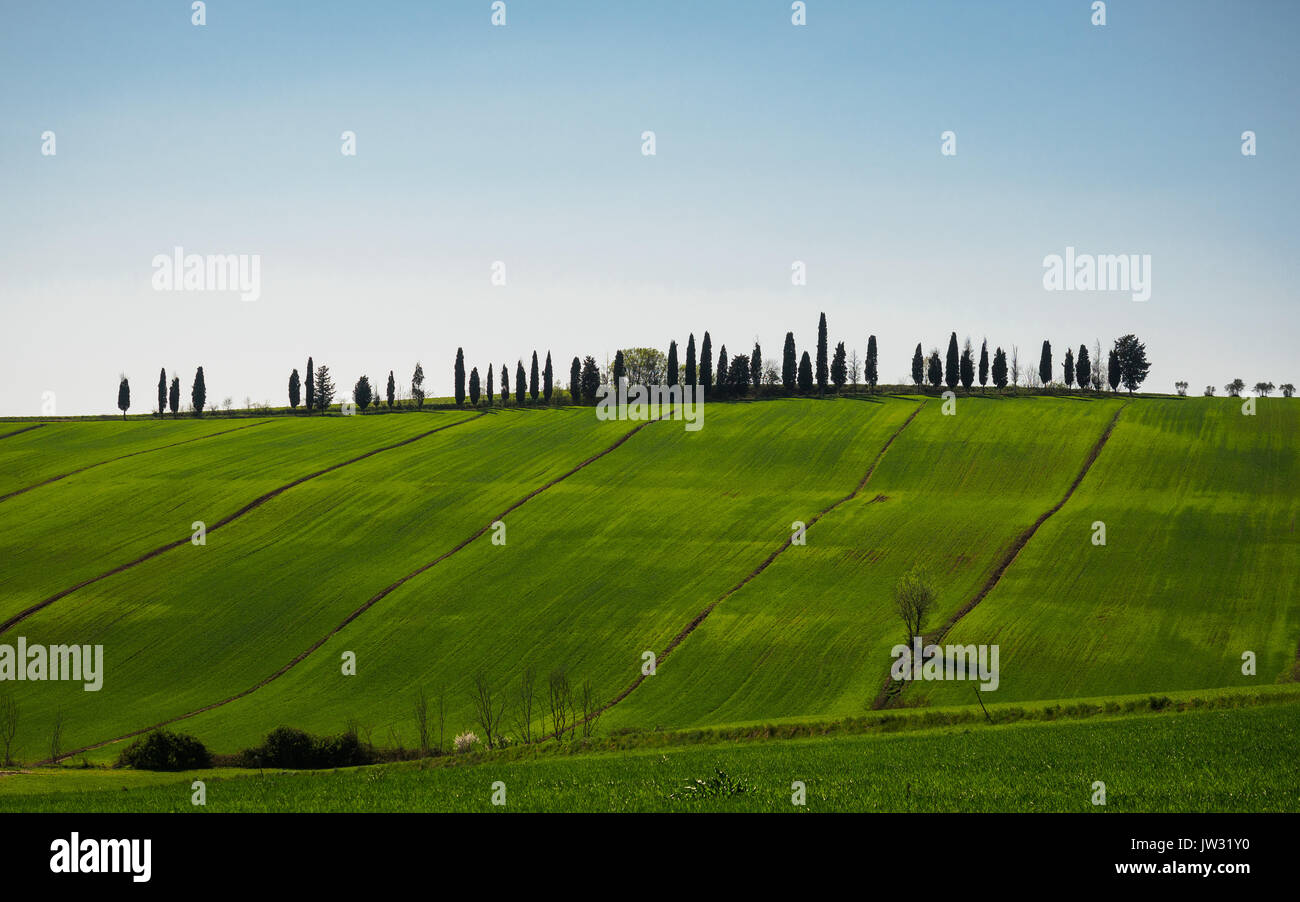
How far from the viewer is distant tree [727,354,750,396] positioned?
6895 inches

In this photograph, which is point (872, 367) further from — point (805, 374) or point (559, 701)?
point (559, 701)

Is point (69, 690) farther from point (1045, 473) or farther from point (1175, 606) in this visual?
point (1045, 473)

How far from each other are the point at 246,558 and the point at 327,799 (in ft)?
257

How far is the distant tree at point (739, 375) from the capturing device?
175 meters

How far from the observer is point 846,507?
350 feet

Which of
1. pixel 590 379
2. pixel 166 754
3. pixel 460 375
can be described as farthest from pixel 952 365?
pixel 166 754

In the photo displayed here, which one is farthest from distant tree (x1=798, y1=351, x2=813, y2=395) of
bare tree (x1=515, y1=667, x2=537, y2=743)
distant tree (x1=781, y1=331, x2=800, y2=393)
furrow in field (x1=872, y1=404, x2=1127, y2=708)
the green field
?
bare tree (x1=515, y1=667, x2=537, y2=743)

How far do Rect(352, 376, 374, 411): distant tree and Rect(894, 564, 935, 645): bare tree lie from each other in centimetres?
14394

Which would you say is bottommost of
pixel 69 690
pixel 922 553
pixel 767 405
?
pixel 69 690

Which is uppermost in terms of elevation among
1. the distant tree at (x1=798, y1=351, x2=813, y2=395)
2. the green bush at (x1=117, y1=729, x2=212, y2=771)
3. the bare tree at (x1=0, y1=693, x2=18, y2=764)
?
the distant tree at (x1=798, y1=351, x2=813, y2=395)

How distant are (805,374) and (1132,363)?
201ft

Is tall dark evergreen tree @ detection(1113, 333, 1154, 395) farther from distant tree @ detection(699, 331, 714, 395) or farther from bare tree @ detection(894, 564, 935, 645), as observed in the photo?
bare tree @ detection(894, 564, 935, 645)

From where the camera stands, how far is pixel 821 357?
586ft
